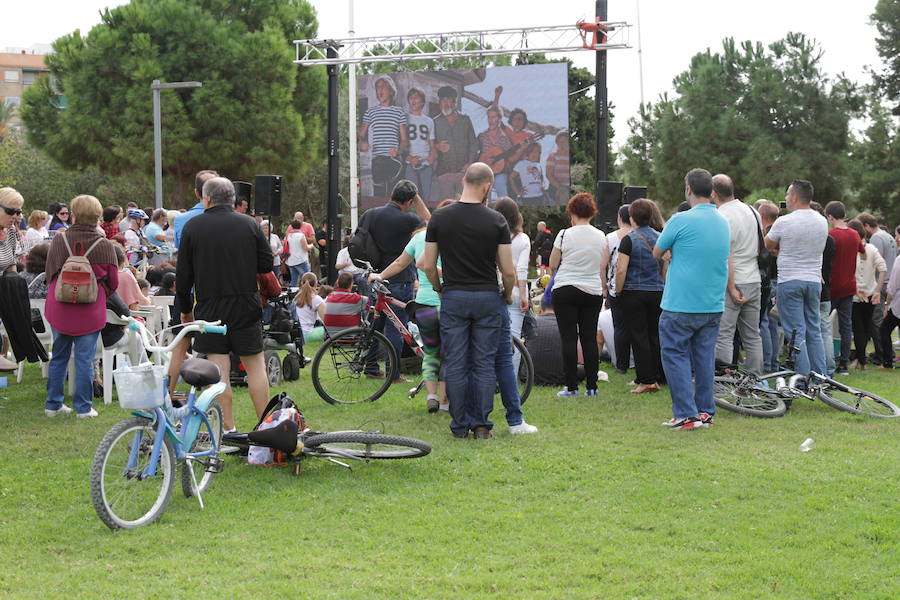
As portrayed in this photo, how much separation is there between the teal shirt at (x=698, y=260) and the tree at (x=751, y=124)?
1179 inches

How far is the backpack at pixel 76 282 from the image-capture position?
795cm

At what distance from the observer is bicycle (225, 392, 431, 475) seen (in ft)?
20.3

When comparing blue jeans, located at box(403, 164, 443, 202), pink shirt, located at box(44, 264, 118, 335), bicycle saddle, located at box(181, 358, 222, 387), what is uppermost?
blue jeans, located at box(403, 164, 443, 202)

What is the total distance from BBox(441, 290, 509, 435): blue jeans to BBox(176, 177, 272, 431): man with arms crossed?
1297 mm

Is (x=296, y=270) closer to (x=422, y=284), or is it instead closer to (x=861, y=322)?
(x=861, y=322)

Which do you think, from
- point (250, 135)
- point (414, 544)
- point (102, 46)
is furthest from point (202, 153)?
point (414, 544)

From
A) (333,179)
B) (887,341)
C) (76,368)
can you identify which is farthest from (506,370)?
(333,179)

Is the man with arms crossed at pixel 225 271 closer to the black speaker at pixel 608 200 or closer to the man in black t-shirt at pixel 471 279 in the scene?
the man in black t-shirt at pixel 471 279

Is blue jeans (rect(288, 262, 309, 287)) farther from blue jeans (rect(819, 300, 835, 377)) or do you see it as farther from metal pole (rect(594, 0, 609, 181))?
blue jeans (rect(819, 300, 835, 377))

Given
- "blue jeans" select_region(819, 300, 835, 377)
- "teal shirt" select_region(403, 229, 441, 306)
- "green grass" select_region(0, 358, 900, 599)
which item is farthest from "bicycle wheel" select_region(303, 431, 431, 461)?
"blue jeans" select_region(819, 300, 835, 377)

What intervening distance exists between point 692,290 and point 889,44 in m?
35.1

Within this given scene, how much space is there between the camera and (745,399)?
336 inches

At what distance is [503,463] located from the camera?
661 cm

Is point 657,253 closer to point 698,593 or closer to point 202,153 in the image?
point 698,593
